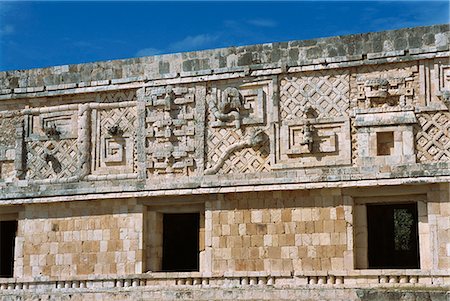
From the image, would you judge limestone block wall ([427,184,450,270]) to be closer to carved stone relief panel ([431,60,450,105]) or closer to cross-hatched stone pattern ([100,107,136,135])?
carved stone relief panel ([431,60,450,105])

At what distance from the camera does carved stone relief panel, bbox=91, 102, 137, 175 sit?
450 inches

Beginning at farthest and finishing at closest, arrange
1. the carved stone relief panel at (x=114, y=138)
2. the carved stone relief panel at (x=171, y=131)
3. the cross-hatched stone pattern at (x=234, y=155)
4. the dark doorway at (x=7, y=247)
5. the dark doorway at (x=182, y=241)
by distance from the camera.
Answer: the dark doorway at (x=182, y=241), the dark doorway at (x=7, y=247), the carved stone relief panel at (x=114, y=138), the carved stone relief panel at (x=171, y=131), the cross-hatched stone pattern at (x=234, y=155)

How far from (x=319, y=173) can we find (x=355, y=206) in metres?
0.65

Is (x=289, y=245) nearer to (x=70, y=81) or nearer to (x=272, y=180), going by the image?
(x=272, y=180)

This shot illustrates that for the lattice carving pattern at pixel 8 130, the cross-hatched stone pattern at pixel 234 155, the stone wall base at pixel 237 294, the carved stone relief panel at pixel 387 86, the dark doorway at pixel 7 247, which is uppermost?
the carved stone relief panel at pixel 387 86

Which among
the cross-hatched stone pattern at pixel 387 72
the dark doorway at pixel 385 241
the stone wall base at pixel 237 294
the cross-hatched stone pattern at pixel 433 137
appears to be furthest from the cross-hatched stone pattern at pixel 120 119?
the cross-hatched stone pattern at pixel 433 137

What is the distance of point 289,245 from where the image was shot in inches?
408

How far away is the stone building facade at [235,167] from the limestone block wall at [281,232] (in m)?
0.02

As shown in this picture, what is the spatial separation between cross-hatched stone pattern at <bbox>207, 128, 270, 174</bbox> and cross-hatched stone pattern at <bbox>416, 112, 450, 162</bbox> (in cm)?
208

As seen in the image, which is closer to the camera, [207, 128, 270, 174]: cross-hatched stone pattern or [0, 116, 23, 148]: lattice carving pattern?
[207, 128, 270, 174]: cross-hatched stone pattern

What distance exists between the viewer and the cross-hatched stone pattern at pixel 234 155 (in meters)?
10.7

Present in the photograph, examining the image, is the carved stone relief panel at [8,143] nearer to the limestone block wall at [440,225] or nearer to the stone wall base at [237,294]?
the stone wall base at [237,294]

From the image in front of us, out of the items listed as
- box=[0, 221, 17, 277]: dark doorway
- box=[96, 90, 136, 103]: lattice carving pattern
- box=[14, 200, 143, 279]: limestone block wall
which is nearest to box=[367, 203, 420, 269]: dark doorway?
box=[14, 200, 143, 279]: limestone block wall

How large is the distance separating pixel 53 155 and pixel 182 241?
348 centimetres
